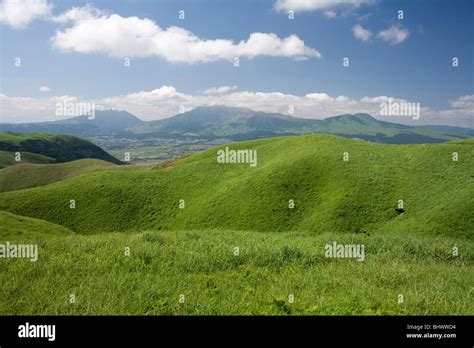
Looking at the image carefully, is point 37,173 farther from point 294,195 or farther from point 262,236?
point 262,236

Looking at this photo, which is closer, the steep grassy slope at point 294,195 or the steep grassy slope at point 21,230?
the steep grassy slope at point 21,230

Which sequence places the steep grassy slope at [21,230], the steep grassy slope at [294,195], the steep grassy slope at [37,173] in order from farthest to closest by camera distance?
the steep grassy slope at [37,173] → the steep grassy slope at [294,195] → the steep grassy slope at [21,230]

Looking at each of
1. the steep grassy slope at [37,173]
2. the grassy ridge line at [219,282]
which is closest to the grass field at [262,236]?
the grassy ridge line at [219,282]

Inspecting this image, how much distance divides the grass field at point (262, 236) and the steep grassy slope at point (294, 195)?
0.24 m

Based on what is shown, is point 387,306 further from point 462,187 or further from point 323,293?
point 462,187

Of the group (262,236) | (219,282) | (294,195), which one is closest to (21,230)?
(262,236)

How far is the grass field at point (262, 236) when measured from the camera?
29.3 feet

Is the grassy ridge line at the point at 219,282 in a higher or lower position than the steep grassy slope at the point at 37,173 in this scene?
higher

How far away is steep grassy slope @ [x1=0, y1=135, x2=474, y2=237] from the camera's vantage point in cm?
4081

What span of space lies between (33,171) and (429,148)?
120320 mm

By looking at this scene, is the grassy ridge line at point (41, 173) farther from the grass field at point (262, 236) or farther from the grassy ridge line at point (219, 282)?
the grassy ridge line at point (219, 282)

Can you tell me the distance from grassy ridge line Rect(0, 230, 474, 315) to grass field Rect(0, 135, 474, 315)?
0.17ft

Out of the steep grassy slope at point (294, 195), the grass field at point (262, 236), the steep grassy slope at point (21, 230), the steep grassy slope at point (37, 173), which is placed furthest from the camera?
the steep grassy slope at point (37, 173)
